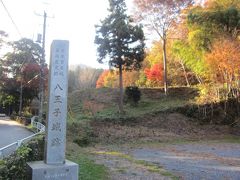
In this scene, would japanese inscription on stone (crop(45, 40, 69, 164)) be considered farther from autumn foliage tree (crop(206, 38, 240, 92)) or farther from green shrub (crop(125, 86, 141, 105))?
green shrub (crop(125, 86, 141, 105))

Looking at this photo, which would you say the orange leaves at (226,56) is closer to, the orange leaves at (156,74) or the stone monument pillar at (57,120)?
the orange leaves at (156,74)

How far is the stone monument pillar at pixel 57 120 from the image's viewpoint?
6.76 meters

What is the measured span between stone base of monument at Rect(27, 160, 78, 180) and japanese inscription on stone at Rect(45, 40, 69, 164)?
0.83 feet

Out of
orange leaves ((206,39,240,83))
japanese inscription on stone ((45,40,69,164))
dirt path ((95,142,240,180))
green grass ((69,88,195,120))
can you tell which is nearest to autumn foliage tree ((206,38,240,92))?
orange leaves ((206,39,240,83))

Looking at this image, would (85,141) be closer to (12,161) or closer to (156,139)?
(156,139)

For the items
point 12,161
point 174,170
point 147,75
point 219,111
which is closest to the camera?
point 12,161

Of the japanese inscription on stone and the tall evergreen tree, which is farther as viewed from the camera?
the tall evergreen tree

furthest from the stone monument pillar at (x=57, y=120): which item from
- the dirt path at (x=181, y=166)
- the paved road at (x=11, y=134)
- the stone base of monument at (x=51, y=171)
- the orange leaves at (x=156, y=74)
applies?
the orange leaves at (x=156, y=74)

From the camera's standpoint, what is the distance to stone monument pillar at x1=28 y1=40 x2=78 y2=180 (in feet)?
22.2

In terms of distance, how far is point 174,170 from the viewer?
10.8 meters

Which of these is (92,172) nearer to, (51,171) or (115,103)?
(51,171)

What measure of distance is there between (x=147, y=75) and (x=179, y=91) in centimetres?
664

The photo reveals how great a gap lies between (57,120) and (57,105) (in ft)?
1.02

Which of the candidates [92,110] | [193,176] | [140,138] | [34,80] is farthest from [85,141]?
[34,80]
